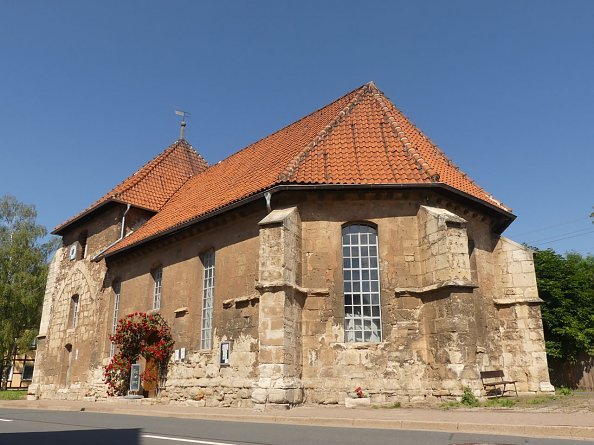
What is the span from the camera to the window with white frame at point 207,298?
15.6 m

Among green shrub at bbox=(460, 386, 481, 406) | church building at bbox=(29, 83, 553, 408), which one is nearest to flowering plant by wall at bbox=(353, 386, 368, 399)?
church building at bbox=(29, 83, 553, 408)

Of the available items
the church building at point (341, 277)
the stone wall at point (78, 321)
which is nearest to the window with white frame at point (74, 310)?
the stone wall at point (78, 321)

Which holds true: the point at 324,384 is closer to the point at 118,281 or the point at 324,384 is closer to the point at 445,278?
the point at 445,278

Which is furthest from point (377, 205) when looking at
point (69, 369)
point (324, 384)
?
point (69, 369)

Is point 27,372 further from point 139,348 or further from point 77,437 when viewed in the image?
point 77,437

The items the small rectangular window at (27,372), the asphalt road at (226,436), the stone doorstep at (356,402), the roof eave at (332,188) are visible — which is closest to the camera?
the asphalt road at (226,436)

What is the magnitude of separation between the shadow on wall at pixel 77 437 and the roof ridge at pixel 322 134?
771 centimetres

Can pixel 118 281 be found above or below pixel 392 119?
below

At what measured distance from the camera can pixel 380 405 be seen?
11922 mm

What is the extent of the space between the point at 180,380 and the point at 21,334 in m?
26.0

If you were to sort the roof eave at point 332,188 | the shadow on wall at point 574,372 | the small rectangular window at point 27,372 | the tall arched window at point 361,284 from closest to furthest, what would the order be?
the tall arched window at point 361,284 < the roof eave at point 332,188 < the shadow on wall at point 574,372 < the small rectangular window at point 27,372

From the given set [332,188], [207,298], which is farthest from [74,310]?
[332,188]

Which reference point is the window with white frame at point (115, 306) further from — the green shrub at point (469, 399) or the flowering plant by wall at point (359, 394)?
the green shrub at point (469, 399)

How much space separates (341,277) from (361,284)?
0.56 meters
